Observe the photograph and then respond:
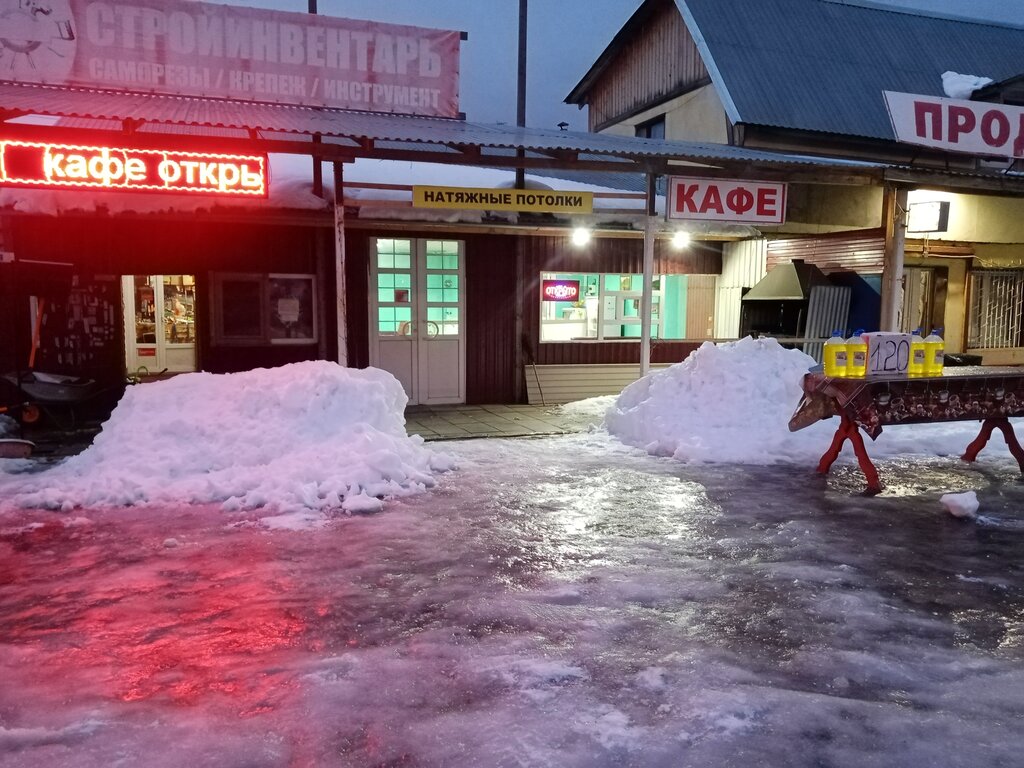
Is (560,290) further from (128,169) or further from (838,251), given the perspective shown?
(128,169)

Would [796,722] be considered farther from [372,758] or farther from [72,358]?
[72,358]

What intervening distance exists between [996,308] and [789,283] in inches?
210

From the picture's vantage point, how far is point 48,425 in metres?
10.7

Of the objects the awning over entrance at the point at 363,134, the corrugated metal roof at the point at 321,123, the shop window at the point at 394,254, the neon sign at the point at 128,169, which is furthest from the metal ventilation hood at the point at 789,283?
the neon sign at the point at 128,169

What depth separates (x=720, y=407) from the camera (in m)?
10.1

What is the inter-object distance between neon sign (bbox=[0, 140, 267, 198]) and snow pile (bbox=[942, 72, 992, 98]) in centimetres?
1597

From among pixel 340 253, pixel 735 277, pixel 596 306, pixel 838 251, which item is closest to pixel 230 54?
pixel 340 253

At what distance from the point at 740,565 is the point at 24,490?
6.56m

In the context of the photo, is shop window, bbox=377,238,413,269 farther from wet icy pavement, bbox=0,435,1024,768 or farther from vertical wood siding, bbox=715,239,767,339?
wet icy pavement, bbox=0,435,1024,768

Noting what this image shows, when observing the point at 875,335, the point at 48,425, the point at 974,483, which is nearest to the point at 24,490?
the point at 48,425

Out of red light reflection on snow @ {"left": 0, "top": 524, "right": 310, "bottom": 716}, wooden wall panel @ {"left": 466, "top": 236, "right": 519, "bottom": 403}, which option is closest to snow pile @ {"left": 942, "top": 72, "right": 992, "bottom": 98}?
wooden wall panel @ {"left": 466, "top": 236, "right": 519, "bottom": 403}

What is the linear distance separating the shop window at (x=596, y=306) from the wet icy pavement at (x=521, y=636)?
7.21 metres

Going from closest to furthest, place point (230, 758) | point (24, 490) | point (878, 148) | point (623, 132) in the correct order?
point (230, 758) < point (24, 490) < point (878, 148) < point (623, 132)

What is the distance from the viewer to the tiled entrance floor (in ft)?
35.8
